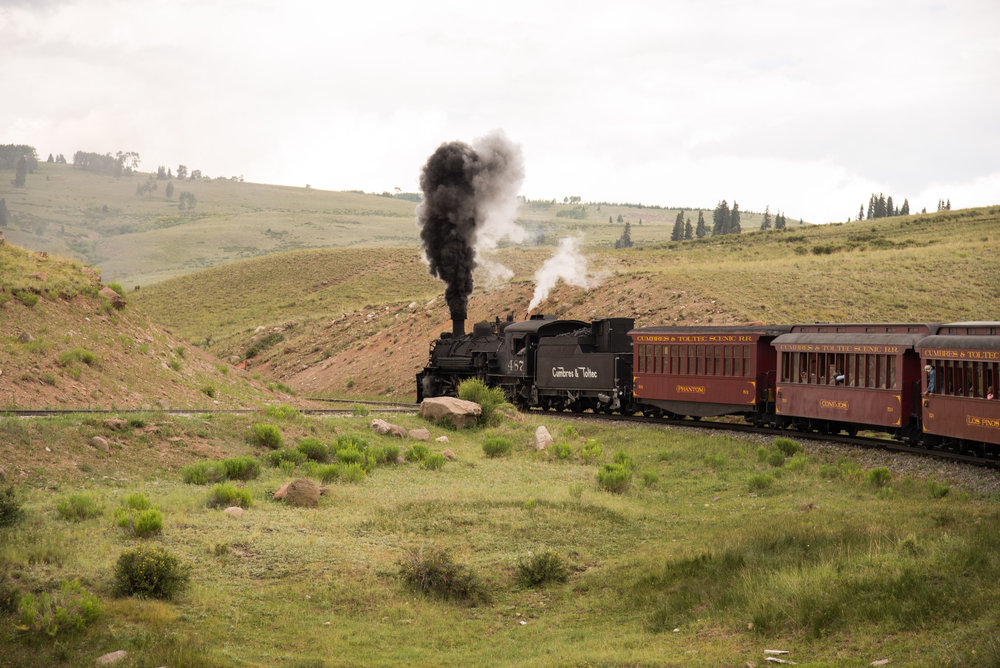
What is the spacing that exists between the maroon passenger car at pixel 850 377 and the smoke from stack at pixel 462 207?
1691 cm

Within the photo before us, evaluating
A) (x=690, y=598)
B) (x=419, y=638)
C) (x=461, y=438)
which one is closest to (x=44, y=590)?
(x=419, y=638)

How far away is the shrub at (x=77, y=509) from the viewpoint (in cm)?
1371

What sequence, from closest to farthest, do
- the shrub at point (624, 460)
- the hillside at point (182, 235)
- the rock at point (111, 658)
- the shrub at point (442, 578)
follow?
1. the rock at point (111, 658)
2. the shrub at point (442, 578)
3. the shrub at point (624, 460)
4. the hillside at point (182, 235)

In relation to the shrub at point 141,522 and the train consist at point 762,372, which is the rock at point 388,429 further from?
the shrub at point 141,522

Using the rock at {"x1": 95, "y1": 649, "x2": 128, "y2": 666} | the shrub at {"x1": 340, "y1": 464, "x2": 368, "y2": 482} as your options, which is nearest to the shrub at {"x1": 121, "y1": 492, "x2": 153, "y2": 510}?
the shrub at {"x1": 340, "y1": 464, "x2": 368, "y2": 482}

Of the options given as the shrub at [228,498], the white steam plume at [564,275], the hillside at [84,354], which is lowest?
the shrub at [228,498]

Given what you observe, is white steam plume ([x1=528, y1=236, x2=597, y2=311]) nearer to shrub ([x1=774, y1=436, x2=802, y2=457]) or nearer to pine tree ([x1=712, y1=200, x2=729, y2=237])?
shrub ([x1=774, y1=436, x2=802, y2=457])

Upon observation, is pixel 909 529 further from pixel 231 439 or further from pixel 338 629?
pixel 231 439

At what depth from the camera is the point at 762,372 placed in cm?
2528

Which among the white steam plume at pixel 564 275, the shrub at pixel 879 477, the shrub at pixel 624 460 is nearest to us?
the shrub at pixel 879 477

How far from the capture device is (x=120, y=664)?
352 inches

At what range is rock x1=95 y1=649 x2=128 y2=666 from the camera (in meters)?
9.00

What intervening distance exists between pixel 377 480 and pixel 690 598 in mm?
9721

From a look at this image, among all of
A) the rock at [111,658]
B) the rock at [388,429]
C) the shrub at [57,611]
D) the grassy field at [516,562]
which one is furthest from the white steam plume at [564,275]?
the rock at [111,658]
